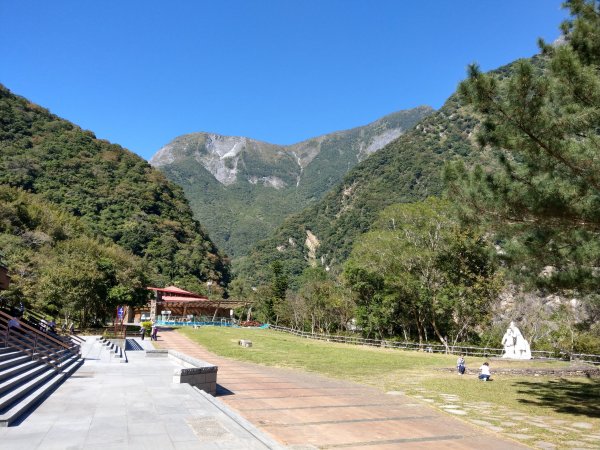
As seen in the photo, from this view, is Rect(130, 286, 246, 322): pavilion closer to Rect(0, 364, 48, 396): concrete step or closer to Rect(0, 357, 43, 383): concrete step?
Rect(0, 357, 43, 383): concrete step

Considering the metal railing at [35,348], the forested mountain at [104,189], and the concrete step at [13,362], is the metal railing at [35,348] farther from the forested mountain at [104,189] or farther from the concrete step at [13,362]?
the forested mountain at [104,189]

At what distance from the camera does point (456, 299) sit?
96.8ft

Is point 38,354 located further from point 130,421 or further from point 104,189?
point 104,189

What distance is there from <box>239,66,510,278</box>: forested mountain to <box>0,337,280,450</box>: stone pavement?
59.3 metres

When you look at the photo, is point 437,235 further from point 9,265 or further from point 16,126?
point 16,126

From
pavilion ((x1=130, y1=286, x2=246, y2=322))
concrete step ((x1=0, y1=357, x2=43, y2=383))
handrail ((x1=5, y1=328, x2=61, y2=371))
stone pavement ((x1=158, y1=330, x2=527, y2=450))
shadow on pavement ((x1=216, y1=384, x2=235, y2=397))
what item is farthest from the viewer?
pavilion ((x1=130, y1=286, x2=246, y2=322))

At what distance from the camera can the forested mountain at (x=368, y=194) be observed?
3014 inches

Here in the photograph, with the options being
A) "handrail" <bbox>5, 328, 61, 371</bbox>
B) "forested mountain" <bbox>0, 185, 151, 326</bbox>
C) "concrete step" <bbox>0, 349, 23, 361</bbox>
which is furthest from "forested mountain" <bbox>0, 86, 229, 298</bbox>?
"concrete step" <bbox>0, 349, 23, 361</bbox>

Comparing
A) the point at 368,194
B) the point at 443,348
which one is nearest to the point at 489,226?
the point at 443,348

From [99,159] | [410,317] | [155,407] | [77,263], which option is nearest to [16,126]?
[99,159]

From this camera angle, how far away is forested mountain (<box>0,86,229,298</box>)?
6619 centimetres

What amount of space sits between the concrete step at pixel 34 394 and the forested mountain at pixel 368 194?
5852cm

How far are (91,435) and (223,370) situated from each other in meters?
11.1

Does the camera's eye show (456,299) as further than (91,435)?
Yes
